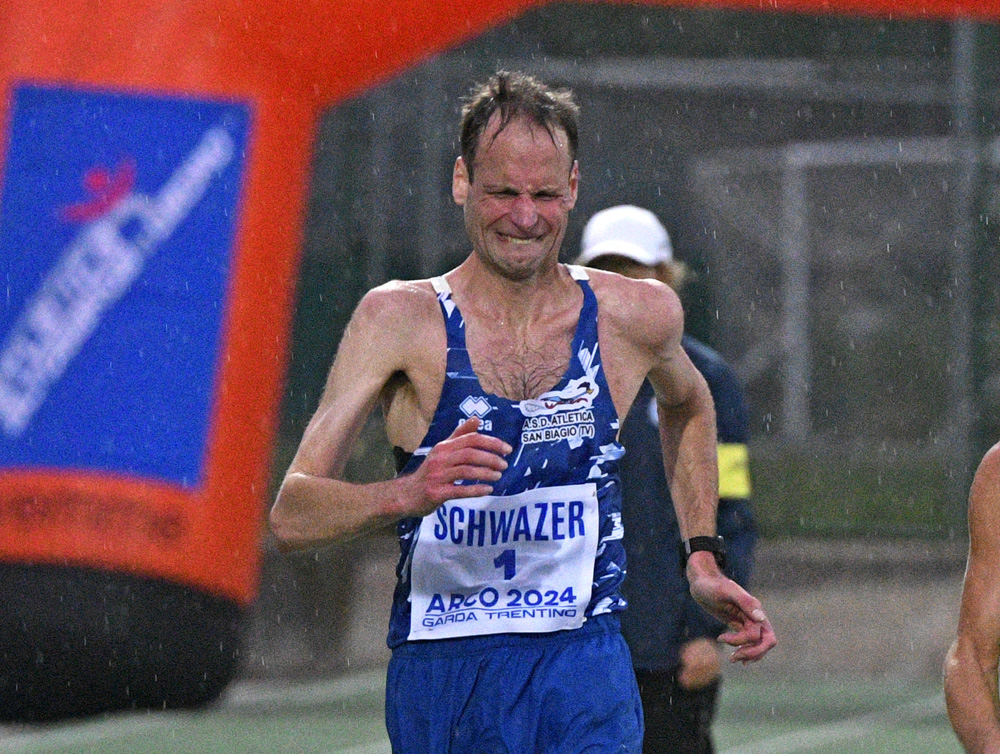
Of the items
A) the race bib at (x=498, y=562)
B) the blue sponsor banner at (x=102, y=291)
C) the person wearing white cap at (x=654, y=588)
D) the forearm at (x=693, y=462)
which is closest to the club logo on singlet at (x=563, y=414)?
the race bib at (x=498, y=562)

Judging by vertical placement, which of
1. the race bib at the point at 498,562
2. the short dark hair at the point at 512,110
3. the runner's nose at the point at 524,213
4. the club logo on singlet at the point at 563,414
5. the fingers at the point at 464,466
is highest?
the short dark hair at the point at 512,110

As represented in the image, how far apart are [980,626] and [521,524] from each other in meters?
0.86

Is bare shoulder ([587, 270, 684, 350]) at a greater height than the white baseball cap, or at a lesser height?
lesser

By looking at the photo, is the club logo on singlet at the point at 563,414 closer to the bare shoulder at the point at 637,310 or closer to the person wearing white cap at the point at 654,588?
the bare shoulder at the point at 637,310

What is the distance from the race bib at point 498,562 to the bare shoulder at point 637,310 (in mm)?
353

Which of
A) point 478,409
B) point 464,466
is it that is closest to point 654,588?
point 478,409

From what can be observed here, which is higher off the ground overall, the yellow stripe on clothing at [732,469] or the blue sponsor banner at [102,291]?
the blue sponsor banner at [102,291]

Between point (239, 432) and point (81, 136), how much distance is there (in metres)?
1.28

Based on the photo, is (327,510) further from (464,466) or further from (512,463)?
(512,463)

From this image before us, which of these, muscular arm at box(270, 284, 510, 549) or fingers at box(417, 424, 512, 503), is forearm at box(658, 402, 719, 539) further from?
fingers at box(417, 424, 512, 503)

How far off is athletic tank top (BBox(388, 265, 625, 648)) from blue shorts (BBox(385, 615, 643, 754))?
39 mm

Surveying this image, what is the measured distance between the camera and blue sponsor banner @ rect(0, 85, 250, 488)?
7680mm

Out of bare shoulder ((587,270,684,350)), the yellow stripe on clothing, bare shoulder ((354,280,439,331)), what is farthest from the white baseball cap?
bare shoulder ((354,280,439,331))

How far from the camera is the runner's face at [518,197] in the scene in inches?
152
